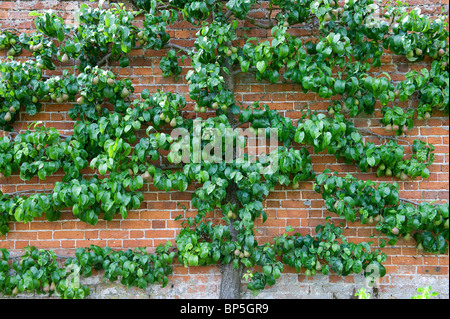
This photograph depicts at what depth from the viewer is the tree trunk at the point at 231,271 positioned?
246 centimetres

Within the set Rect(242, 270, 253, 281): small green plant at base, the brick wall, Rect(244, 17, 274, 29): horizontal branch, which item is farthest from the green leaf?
Rect(242, 270, 253, 281): small green plant at base

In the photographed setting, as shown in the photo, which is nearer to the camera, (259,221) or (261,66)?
(261,66)

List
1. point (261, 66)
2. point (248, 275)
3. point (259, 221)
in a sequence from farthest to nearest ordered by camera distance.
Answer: point (259, 221), point (248, 275), point (261, 66)

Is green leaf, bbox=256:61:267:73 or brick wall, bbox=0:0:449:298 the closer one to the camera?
green leaf, bbox=256:61:267:73

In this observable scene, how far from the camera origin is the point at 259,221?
2.54 meters

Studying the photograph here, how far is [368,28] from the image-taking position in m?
2.39

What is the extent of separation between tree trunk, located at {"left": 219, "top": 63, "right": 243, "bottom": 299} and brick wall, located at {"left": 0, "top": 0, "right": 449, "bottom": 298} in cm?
7

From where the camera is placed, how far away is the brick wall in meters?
2.51

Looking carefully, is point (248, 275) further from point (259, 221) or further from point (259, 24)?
point (259, 24)

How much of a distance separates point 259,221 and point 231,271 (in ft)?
1.22

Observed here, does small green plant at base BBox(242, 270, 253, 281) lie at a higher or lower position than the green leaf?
lower

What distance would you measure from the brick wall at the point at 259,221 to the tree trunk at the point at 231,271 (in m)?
0.07

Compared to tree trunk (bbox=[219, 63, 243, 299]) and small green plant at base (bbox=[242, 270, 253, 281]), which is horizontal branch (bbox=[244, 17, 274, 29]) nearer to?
tree trunk (bbox=[219, 63, 243, 299])

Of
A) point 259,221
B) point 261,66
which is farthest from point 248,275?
point 261,66
